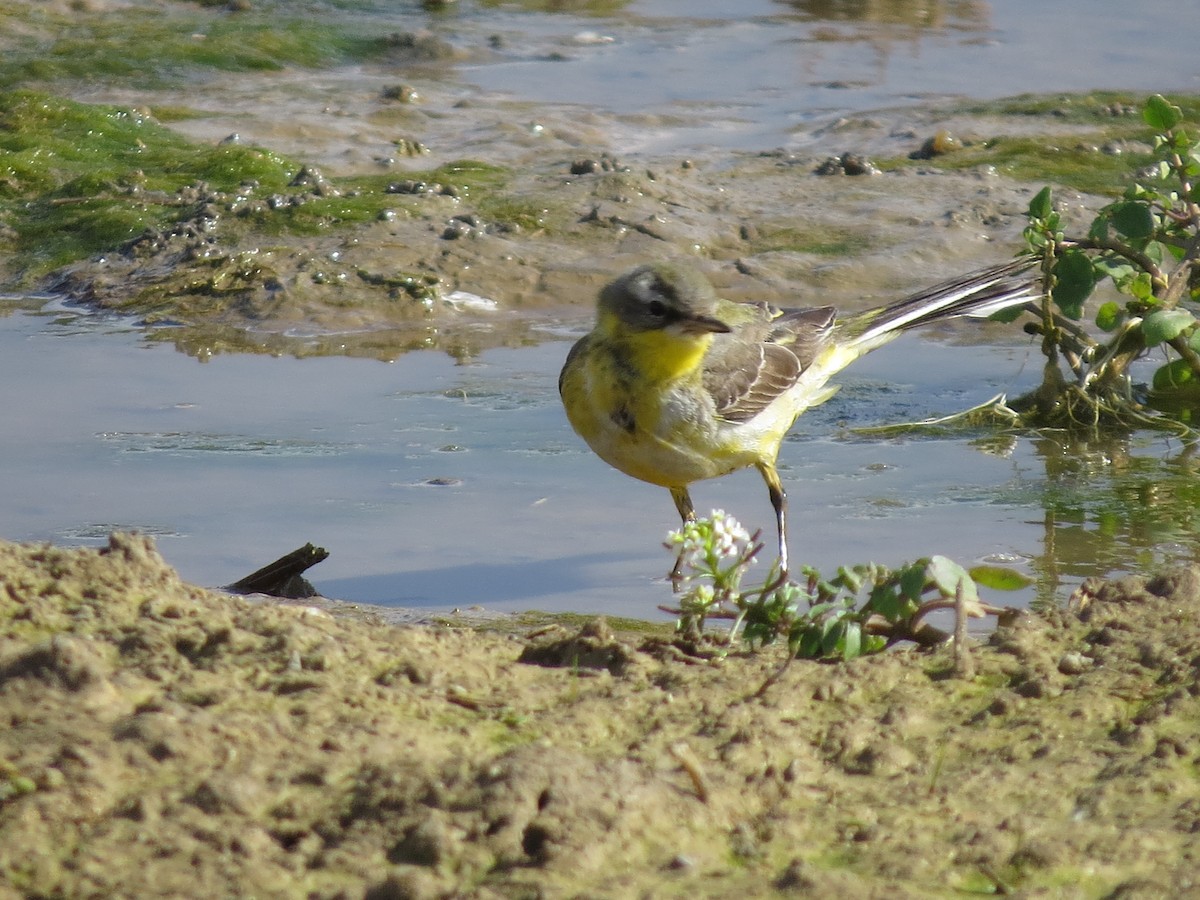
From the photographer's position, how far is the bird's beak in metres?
6.89

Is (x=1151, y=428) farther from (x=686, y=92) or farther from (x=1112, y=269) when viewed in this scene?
(x=686, y=92)

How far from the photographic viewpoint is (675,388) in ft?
23.1

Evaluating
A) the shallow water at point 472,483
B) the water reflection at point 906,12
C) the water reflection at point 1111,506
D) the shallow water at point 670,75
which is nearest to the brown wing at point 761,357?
the shallow water at point 472,483

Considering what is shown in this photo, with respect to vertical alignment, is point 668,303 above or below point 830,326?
above

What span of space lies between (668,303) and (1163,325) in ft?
9.85

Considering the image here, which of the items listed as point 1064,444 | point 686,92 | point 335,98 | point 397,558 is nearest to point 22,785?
point 397,558

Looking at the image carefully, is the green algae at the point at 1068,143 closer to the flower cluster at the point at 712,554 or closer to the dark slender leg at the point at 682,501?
the dark slender leg at the point at 682,501

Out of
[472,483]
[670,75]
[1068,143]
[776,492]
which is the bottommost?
[472,483]

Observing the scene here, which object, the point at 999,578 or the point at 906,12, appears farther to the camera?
the point at 906,12

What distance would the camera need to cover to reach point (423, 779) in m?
3.71

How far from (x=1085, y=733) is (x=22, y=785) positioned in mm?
2771

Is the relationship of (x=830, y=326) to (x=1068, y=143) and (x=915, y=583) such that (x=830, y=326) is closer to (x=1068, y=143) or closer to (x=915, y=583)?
(x=915, y=583)

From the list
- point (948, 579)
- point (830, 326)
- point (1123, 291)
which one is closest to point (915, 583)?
point (948, 579)

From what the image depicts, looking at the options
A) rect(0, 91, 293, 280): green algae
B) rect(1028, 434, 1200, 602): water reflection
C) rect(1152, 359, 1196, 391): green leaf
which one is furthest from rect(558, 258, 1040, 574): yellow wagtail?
rect(0, 91, 293, 280): green algae
